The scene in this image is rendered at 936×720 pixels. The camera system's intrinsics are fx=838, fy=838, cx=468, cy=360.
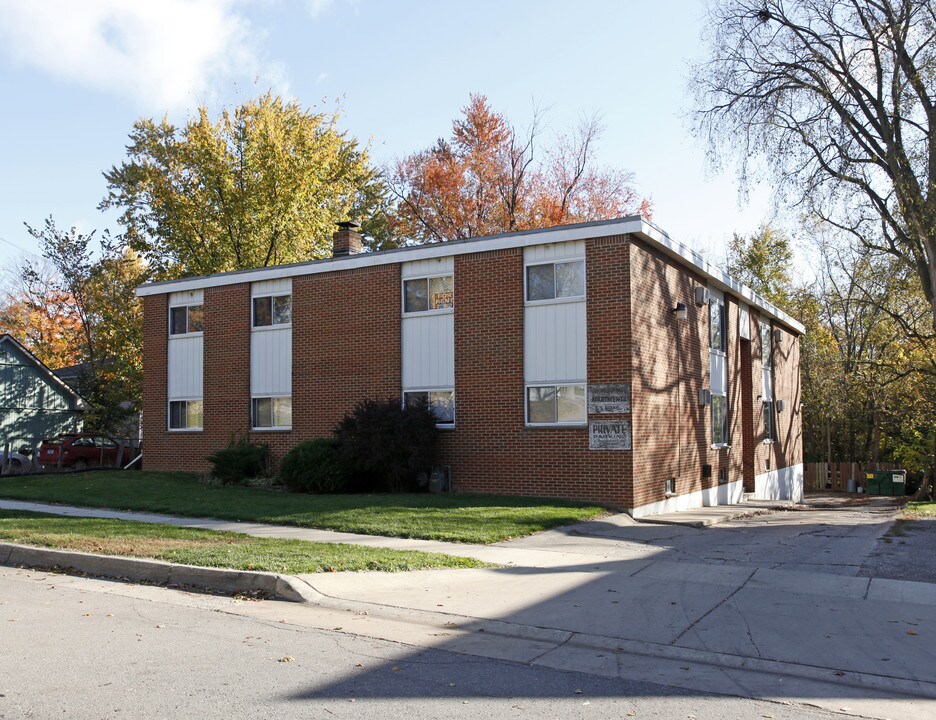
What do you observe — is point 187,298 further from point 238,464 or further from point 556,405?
point 556,405

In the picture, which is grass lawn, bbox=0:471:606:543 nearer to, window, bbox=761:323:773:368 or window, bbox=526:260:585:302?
window, bbox=526:260:585:302

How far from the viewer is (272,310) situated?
2220cm

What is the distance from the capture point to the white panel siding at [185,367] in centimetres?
2339

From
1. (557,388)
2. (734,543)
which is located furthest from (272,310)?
(734,543)

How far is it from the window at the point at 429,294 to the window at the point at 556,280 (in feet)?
6.57

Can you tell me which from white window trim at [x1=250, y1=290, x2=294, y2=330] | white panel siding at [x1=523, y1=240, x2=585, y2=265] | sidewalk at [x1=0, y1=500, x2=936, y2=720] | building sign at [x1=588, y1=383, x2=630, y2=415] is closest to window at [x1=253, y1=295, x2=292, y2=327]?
white window trim at [x1=250, y1=290, x2=294, y2=330]

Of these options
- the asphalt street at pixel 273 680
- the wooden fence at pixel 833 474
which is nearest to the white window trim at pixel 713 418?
the asphalt street at pixel 273 680

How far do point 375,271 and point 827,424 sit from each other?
29.4m

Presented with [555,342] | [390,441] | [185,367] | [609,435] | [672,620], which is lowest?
[672,620]

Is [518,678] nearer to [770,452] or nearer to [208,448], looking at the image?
[208,448]

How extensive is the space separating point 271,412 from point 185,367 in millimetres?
3503

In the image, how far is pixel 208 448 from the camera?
22906 millimetres

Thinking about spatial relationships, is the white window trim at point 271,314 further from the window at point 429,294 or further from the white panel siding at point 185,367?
the window at point 429,294

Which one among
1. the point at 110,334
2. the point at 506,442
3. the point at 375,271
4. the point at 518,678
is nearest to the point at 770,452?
the point at 506,442
